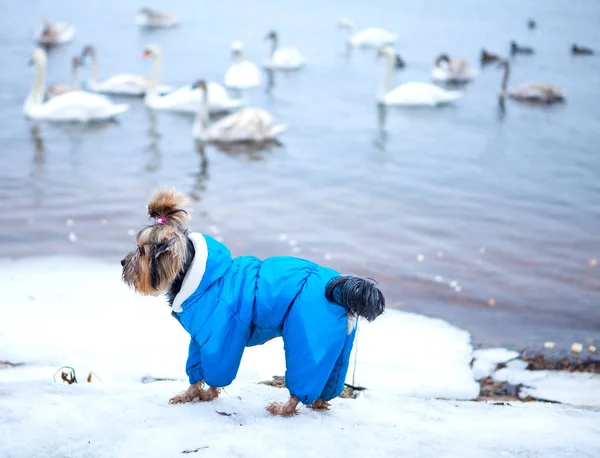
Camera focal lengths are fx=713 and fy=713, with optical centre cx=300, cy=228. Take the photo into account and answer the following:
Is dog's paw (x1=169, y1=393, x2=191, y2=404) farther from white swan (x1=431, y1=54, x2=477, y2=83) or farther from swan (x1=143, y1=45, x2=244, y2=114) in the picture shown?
white swan (x1=431, y1=54, x2=477, y2=83)

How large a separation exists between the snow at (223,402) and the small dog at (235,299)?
0.34 metres

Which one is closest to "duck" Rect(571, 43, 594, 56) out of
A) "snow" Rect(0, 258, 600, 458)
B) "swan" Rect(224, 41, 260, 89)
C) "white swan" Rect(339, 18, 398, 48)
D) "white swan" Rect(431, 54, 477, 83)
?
"white swan" Rect(431, 54, 477, 83)

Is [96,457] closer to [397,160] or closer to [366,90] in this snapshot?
[397,160]

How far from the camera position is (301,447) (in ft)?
11.3

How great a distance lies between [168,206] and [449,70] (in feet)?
63.5

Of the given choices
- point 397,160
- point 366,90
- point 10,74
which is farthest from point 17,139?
point 366,90

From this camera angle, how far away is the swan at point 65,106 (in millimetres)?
14992

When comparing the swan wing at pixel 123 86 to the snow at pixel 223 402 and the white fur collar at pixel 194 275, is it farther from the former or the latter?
the white fur collar at pixel 194 275

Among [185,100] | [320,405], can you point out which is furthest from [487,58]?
[320,405]

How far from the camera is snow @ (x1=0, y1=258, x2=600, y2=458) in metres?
3.41

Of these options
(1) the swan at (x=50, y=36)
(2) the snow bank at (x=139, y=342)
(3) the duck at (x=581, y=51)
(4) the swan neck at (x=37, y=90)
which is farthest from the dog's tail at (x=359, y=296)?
(3) the duck at (x=581, y=51)

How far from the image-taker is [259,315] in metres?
3.85

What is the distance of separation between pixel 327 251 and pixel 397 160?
5.28m

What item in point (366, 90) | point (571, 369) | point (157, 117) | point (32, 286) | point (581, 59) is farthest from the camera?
point (581, 59)
